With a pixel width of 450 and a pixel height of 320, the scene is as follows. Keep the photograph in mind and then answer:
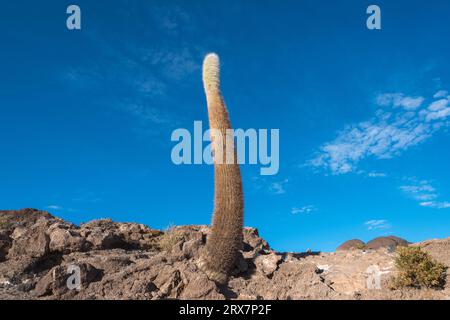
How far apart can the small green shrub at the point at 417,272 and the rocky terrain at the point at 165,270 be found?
0.32m

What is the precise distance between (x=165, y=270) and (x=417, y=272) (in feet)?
23.2

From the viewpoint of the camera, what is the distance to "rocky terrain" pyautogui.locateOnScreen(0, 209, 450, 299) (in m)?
9.92

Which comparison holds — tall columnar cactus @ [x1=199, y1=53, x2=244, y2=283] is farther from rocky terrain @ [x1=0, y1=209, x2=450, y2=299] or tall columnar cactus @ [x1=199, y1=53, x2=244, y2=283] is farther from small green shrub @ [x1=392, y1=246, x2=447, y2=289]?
small green shrub @ [x1=392, y1=246, x2=447, y2=289]

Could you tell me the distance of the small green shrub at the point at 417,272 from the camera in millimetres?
11328

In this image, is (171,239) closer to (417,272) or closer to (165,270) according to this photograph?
(165,270)

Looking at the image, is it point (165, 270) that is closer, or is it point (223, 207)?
point (165, 270)

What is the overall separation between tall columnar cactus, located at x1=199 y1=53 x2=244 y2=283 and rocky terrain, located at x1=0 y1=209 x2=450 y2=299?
1.75ft

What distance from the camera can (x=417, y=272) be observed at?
1152 centimetres

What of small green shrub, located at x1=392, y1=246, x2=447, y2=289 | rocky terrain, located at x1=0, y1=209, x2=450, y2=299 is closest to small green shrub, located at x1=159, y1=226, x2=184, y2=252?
rocky terrain, located at x1=0, y1=209, x2=450, y2=299

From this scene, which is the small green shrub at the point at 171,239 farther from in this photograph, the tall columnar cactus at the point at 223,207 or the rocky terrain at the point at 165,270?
the tall columnar cactus at the point at 223,207

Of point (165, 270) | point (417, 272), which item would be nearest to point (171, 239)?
point (165, 270)
